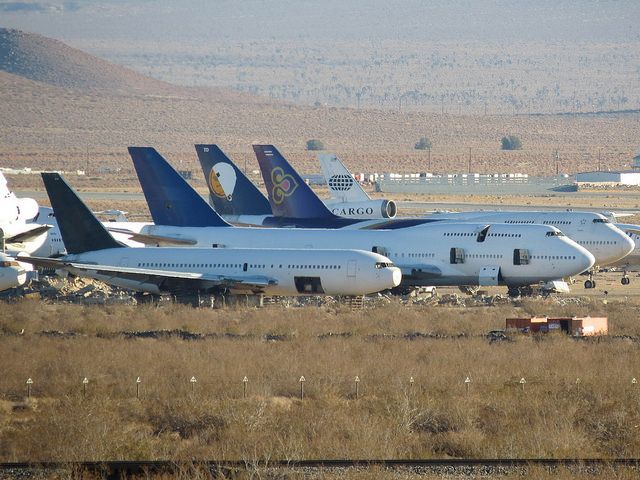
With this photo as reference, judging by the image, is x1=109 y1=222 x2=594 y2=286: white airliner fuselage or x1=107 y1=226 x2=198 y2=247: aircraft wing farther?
x1=107 y1=226 x2=198 y2=247: aircraft wing

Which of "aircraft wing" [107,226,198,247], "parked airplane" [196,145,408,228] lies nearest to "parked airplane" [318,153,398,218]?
"parked airplane" [196,145,408,228]

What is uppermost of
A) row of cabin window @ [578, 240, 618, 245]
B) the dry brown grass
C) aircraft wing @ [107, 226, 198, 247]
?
aircraft wing @ [107, 226, 198, 247]

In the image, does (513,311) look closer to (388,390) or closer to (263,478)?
(388,390)

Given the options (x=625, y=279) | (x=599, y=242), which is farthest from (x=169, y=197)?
(x=625, y=279)

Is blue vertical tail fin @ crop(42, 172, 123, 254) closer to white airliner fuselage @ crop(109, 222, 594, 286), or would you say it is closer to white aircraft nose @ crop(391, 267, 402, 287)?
white airliner fuselage @ crop(109, 222, 594, 286)

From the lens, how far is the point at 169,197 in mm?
62688

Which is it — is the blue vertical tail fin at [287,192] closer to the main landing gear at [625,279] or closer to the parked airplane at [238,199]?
the parked airplane at [238,199]

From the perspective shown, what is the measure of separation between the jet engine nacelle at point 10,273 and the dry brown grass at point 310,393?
4.48 metres

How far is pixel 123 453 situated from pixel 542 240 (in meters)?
34.1

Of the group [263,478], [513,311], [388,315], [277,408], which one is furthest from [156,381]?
[513,311]

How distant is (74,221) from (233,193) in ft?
65.2

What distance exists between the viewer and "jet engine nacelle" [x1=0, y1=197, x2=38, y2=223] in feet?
158

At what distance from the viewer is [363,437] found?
81.1ft

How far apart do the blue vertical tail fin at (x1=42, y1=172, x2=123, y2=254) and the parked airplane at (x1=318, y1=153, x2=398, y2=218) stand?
994 inches
